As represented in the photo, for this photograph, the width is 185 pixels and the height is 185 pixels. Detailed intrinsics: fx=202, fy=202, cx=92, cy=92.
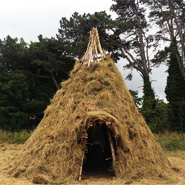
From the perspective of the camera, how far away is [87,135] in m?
5.76

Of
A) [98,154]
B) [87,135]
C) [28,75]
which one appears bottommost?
[98,154]

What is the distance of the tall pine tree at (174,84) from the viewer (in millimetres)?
18233

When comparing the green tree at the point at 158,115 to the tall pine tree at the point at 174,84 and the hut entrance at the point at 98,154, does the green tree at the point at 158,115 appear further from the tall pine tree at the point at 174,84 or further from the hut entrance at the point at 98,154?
the hut entrance at the point at 98,154

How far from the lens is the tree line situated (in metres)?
18.5

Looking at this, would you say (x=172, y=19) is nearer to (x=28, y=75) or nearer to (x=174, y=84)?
(x=174, y=84)

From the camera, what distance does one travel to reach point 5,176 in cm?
580

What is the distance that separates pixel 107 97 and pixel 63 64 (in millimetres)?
16868

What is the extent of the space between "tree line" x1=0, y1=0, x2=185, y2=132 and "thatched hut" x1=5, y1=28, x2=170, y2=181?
34.0ft

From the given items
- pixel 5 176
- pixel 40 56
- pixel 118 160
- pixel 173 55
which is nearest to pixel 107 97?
pixel 118 160

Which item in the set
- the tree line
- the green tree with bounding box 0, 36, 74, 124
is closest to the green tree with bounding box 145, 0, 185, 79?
the tree line

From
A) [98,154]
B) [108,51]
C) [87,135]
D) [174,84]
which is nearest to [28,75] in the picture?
[108,51]

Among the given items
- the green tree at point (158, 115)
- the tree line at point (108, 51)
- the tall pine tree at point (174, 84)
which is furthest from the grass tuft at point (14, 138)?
the tall pine tree at point (174, 84)

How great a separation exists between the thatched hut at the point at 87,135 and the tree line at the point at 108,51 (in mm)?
10350

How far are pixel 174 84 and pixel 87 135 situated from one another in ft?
51.5
